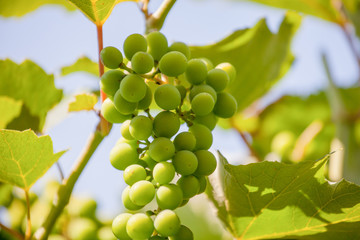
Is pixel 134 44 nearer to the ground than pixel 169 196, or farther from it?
farther from it

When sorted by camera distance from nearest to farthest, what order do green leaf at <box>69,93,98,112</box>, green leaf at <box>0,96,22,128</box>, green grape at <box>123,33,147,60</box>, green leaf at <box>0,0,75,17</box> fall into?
green grape at <box>123,33,147,60</box> → green leaf at <box>69,93,98,112</box> → green leaf at <box>0,96,22,128</box> → green leaf at <box>0,0,75,17</box>

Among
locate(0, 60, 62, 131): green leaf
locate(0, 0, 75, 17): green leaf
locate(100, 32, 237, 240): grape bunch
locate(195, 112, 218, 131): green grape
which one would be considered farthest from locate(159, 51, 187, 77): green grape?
locate(0, 0, 75, 17): green leaf

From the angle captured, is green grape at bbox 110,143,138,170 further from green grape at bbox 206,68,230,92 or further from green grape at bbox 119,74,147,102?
green grape at bbox 206,68,230,92

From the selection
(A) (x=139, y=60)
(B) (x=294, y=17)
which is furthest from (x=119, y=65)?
(B) (x=294, y=17)

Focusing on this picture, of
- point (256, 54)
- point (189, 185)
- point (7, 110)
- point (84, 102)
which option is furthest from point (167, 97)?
point (256, 54)

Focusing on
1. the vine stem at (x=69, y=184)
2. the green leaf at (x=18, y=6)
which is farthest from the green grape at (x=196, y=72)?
the green leaf at (x=18, y=6)

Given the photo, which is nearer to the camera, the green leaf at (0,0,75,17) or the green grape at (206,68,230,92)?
the green grape at (206,68,230,92)

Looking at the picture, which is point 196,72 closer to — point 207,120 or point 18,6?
point 207,120
